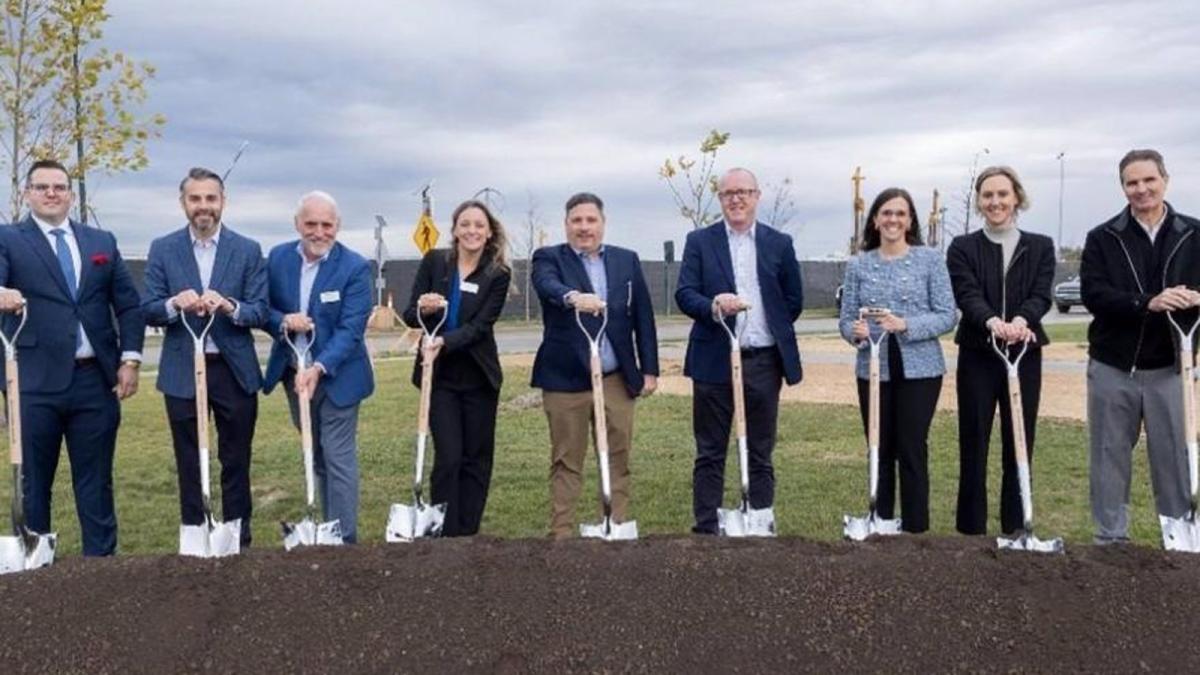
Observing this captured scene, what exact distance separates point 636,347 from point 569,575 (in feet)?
5.95

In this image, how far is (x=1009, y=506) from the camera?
5375 millimetres

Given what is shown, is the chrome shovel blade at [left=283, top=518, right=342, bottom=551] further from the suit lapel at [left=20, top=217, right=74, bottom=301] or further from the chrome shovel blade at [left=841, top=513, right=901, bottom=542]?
the chrome shovel blade at [left=841, top=513, right=901, bottom=542]

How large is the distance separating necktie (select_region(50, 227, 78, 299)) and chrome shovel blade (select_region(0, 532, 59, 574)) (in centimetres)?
118

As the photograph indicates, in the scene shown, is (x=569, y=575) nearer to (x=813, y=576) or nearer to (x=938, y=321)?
(x=813, y=576)

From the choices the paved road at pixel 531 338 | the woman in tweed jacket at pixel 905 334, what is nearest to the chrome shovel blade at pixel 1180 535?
the woman in tweed jacket at pixel 905 334

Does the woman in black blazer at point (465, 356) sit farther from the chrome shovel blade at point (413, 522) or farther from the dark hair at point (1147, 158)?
the dark hair at point (1147, 158)

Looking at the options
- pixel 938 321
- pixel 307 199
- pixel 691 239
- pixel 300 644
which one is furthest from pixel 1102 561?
pixel 307 199

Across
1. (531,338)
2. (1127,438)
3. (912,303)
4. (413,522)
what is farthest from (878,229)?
(531,338)

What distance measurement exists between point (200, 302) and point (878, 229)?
127 inches

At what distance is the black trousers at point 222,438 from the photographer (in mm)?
5301

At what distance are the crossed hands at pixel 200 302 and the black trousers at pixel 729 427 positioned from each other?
2.29m

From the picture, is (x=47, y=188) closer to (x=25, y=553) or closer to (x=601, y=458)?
(x=25, y=553)

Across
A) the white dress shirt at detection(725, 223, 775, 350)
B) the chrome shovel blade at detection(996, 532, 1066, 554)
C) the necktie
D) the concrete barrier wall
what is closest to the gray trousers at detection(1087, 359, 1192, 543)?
the chrome shovel blade at detection(996, 532, 1066, 554)

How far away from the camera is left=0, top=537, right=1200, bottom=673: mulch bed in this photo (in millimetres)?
3812
